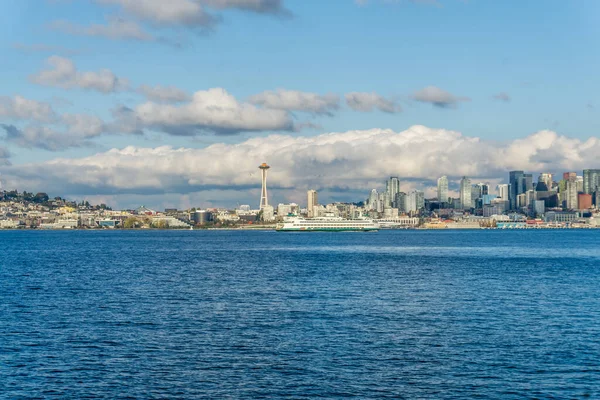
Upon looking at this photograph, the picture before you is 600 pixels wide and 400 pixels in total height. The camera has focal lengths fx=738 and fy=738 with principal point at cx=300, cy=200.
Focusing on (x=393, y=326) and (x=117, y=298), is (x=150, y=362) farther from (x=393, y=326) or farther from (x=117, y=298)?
(x=117, y=298)

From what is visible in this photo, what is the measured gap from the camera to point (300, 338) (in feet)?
127

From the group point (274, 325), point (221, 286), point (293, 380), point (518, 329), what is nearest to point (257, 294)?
point (221, 286)

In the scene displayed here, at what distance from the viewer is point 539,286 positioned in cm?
6550

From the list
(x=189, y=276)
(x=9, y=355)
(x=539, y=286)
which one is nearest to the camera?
(x=9, y=355)

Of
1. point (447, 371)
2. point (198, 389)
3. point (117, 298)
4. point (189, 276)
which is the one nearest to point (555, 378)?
point (447, 371)

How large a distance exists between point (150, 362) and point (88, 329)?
32.4 feet

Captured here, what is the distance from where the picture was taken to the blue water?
97.5 ft

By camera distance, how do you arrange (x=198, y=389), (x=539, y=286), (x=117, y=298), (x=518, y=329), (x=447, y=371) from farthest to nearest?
(x=539, y=286), (x=117, y=298), (x=518, y=329), (x=447, y=371), (x=198, y=389)

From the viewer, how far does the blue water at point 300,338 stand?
97.5ft

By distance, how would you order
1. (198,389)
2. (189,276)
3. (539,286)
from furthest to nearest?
(189,276) < (539,286) < (198,389)

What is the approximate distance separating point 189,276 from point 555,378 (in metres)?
51.0

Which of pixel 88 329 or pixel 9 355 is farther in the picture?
pixel 88 329

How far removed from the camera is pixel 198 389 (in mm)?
29188

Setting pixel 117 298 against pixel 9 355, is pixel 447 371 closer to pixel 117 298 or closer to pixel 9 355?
pixel 9 355
